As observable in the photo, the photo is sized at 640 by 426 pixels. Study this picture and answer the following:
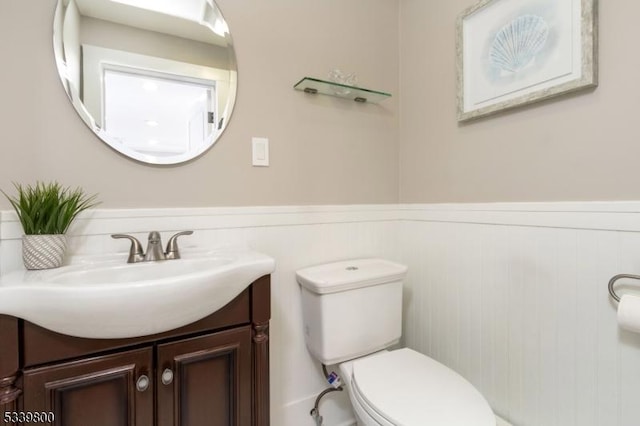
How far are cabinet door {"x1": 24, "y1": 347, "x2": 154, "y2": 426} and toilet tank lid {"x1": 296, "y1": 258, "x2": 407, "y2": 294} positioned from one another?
599mm

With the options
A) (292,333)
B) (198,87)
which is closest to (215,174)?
(198,87)

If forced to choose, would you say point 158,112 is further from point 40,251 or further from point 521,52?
point 521,52

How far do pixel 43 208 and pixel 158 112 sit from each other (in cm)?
47

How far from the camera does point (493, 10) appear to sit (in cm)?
117

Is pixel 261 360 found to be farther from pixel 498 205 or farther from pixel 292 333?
pixel 498 205

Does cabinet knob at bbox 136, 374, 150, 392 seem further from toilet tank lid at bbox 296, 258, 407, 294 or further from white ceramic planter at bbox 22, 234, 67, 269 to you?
toilet tank lid at bbox 296, 258, 407, 294

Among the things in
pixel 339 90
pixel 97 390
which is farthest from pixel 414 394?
pixel 339 90

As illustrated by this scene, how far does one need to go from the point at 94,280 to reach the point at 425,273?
132 cm

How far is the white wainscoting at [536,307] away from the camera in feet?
2.90

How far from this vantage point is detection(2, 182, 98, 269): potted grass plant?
2.81 feet

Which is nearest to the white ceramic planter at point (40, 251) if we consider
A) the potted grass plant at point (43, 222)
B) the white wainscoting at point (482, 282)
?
the potted grass plant at point (43, 222)

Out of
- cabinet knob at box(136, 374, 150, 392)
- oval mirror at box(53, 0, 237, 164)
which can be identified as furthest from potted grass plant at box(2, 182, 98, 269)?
cabinet knob at box(136, 374, 150, 392)

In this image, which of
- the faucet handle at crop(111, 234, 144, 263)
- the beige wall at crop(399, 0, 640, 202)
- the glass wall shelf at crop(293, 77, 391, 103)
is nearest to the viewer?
the beige wall at crop(399, 0, 640, 202)

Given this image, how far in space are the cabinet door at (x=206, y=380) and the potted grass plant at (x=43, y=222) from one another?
432 mm
